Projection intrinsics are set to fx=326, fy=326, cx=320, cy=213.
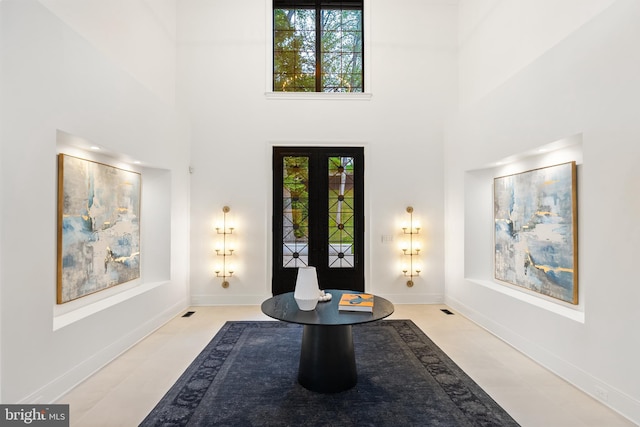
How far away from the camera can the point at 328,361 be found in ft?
8.86

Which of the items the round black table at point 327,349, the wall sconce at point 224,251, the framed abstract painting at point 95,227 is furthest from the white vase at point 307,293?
the wall sconce at point 224,251

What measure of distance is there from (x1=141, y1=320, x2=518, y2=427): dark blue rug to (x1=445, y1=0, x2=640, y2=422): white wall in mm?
946

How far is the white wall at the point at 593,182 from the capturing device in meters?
2.44

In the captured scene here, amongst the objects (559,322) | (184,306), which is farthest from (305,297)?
(184,306)


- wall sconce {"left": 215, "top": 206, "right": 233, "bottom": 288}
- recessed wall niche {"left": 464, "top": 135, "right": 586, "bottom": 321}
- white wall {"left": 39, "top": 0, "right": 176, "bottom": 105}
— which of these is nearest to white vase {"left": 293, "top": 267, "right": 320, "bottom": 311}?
recessed wall niche {"left": 464, "top": 135, "right": 586, "bottom": 321}

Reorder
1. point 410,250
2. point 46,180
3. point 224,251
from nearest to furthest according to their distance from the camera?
point 46,180 → point 224,251 → point 410,250

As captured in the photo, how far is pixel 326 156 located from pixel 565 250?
353 cm

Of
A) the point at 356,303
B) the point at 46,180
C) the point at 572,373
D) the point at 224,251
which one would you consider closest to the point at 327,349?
the point at 356,303

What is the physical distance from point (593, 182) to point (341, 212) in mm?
3427

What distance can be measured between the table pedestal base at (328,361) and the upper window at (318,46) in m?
4.35

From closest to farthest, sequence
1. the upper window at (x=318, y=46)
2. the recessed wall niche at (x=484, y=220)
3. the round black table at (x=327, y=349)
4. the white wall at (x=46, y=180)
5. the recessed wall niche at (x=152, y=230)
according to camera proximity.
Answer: the white wall at (x=46, y=180)
the round black table at (x=327, y=349)
the recessed wall niche at (x=484, y=220)
the recessed wall niche at (x=152, y=230)
the upper window at (x=318, y=46)

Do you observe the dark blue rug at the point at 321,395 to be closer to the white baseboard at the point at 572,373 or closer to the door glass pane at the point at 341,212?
the white baseboard at the point at 572,373

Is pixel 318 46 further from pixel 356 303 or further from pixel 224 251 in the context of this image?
pixel 356 303

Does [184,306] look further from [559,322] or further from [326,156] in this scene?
[559,322]
